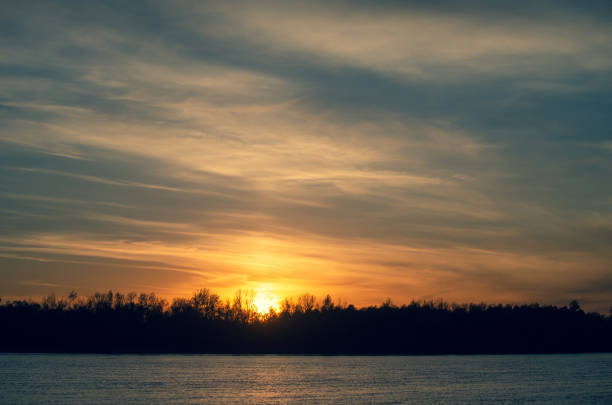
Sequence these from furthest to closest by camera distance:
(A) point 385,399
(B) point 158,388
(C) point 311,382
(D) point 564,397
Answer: (C) point 311,382
(B) point 158,388
(D) point 564,397
(A) point 385,399

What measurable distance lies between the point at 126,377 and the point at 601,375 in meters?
119

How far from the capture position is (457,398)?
101m

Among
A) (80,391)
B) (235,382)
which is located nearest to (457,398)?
(235,382)

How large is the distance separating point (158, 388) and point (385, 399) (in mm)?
42225

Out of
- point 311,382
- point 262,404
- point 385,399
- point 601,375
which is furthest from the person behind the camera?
point 601,375

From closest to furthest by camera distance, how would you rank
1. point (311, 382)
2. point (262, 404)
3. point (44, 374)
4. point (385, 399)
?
1. point (262, 404)
2. point (385, 399)
3. point (311, 382)
4. point (44, 374)

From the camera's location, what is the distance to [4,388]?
108 m

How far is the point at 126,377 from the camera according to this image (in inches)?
5448

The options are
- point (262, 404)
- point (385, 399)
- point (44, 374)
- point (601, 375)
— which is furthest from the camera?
point (601, 375)

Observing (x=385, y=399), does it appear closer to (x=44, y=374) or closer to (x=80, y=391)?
(x=80, y=391)

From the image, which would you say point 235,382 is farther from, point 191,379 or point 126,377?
point 126,377

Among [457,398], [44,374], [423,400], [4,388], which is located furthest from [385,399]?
[44,374]

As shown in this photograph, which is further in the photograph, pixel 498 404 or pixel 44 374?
pixel 44 374

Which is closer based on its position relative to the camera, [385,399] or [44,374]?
[385,399]
